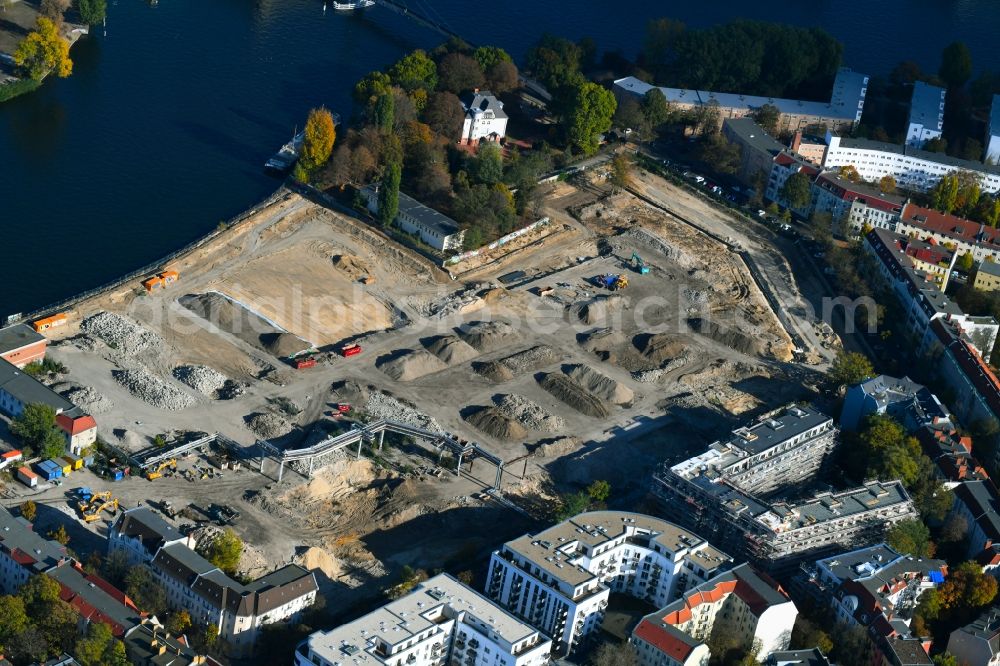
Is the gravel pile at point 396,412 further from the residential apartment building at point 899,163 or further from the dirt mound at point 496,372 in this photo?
the residential apartment building at point 899,163

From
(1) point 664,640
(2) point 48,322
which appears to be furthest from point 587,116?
(1) point 664,640

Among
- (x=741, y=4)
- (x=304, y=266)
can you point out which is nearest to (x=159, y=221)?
(x=304, y=266)

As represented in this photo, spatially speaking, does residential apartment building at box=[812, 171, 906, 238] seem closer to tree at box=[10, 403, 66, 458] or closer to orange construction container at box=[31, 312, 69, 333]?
orange construction container at box=[31, 312, 69, 333]

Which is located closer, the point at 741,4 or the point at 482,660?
the point at 482,660

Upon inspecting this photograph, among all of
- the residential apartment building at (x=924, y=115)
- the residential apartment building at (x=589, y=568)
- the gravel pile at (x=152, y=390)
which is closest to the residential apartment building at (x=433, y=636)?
the residential apartment building at (x=589, y=568)

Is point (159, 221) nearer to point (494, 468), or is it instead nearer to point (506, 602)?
point (494, 468)

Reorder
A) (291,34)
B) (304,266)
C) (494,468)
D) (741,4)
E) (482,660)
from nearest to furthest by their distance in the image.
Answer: (482,660)
(494,468)
(304,266)
(291,34)
(741,4)

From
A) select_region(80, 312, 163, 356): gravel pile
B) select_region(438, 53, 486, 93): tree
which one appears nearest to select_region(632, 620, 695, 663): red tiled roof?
select_region(80, 312, 163, 356): gravel pile

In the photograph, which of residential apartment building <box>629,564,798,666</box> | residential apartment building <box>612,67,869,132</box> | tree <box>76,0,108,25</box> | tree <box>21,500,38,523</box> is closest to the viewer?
residential apartment building <box>629,564,798,666</box>
